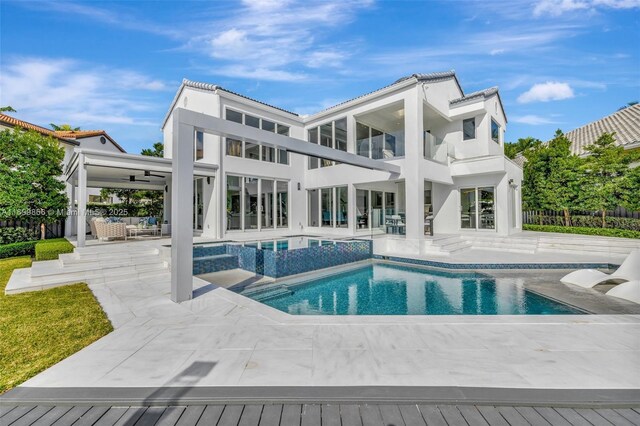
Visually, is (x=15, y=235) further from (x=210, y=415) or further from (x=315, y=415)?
(x=315, y=415)

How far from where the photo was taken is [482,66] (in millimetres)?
13742

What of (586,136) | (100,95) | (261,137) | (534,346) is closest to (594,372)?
(534,346)

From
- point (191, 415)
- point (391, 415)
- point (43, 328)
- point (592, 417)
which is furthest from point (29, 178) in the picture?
point (592, 417)

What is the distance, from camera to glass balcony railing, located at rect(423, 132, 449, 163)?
13453mm

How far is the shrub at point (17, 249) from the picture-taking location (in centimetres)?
1126

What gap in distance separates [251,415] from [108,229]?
12.3 m

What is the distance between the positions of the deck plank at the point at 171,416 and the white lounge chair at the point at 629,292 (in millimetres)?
8615

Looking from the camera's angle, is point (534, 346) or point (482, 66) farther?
point (482, 66)

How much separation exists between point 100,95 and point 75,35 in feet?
12.8

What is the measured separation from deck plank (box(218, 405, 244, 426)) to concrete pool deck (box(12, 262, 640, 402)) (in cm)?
34

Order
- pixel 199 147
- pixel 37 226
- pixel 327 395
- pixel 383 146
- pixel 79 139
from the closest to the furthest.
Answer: pixel 327 395, pixel 37 226, pixel 383 146, pixel 199 147, pixel 79 139

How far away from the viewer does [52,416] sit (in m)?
2.49

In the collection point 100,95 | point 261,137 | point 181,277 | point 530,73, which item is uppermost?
point 530,73

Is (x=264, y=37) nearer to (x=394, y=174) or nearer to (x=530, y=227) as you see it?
(x=394, y=174)
